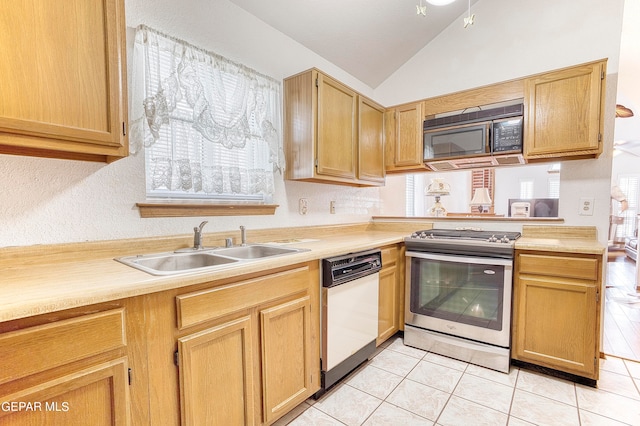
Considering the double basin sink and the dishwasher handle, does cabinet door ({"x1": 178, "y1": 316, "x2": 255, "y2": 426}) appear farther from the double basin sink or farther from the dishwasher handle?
the dishwasher handle

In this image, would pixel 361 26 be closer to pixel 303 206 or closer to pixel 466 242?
pixel 303 206

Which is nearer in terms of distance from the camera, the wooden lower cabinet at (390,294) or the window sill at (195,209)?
the window sill at (195,209)

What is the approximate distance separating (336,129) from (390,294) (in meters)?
1.38

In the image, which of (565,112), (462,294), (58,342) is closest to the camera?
(58,342)

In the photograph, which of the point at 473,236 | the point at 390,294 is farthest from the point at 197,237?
the point at 473,236

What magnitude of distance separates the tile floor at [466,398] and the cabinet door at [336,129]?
147cm

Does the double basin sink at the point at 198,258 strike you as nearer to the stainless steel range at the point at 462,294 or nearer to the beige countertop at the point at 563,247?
the stainless steel range at the point at 462,294

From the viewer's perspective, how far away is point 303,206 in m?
2.42

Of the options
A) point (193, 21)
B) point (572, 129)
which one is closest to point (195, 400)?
point (193, 21)

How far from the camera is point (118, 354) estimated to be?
93cm

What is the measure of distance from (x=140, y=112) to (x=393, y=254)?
1923 mm

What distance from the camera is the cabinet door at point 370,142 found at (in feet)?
8.39

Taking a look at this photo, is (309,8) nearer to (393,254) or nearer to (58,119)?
(58,119)

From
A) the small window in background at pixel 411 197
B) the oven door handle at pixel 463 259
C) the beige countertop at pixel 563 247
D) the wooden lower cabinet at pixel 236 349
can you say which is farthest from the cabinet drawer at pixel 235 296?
the small window in background at pixel 411 197
